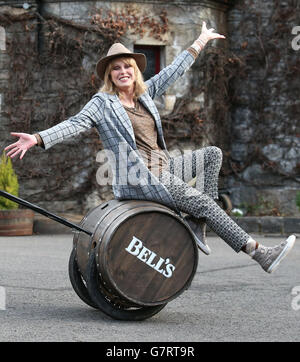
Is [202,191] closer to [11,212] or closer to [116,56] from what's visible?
[116,56]

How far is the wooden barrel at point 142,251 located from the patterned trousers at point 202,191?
187 millimetres

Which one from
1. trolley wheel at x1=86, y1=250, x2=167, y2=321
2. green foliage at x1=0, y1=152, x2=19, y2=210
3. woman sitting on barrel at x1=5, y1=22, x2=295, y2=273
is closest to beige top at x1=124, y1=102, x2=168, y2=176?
woman sitting on barrel at x1=5, y1=22, x2=295, y2=273

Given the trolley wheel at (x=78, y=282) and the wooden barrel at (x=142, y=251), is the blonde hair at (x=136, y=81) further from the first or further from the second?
the trolley wheel at (x=78, y=282)

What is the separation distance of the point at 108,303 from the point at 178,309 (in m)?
0.66

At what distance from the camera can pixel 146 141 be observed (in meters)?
4.98

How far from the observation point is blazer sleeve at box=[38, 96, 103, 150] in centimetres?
451

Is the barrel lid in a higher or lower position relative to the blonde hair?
lower

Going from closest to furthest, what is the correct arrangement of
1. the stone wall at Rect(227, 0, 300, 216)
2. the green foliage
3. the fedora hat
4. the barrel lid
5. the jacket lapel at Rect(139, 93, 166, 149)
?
the barrel lid < the fedora hat < the jacket lapel at Rect(139, 93, 166, 149) < the green foliage < the stone wall at Rect(227, 0, 300, 216)

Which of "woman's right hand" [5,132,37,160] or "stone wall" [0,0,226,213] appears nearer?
"woman's right hand" [5,132,37,160]

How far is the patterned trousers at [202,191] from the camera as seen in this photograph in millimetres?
4789

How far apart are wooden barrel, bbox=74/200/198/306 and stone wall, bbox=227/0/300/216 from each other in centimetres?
863

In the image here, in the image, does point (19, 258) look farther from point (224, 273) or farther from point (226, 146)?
point (226, 146)

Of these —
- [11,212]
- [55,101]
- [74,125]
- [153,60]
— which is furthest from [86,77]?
[74,125]

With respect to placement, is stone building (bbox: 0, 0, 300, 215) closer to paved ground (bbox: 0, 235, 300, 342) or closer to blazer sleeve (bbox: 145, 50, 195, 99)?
paved ground (bbox: 0, 235, 300, 342)
